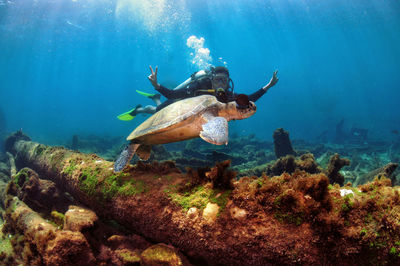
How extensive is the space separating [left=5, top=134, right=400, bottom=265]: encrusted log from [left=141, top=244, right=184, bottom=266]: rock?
14 centimetres

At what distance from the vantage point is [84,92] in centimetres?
13412

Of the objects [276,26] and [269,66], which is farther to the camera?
[269,66]

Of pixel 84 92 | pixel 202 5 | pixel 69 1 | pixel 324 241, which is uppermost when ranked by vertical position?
pixel 84 92

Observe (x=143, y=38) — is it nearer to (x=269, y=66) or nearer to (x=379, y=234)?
(x=379, y=234)

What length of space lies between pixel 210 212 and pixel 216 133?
4.67ft

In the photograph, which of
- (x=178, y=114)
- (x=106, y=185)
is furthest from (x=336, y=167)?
(x=106, y=185)

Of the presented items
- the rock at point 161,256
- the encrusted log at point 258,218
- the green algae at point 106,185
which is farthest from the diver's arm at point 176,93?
the rock at point 161,256

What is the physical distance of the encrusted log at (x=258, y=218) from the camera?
1.33 metres

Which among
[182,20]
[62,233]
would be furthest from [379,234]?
[182,20]

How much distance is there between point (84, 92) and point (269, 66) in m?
137

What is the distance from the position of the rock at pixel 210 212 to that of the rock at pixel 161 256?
50 centimetres

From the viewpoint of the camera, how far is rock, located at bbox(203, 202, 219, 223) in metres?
1.80

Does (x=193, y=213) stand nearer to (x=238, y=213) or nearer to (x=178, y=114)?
(x=238, y=213)

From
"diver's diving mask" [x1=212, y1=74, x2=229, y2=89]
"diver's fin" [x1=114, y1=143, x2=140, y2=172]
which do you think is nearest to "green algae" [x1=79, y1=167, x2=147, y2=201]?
"diver's fin" [x1=114, y1=143, x2=140, y2=172]
